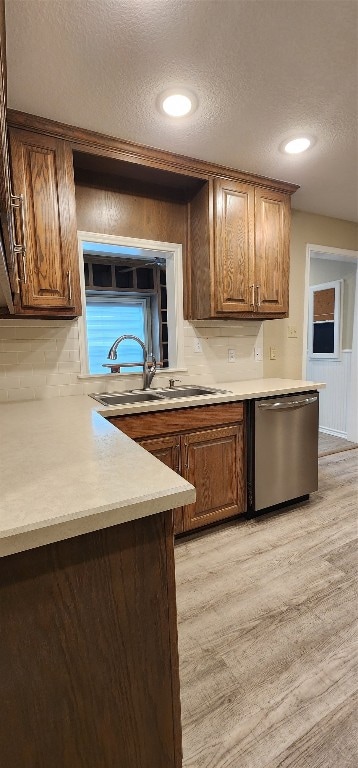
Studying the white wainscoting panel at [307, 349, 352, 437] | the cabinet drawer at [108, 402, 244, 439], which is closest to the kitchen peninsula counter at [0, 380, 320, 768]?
the cabinet drawer at [108, 402, 244, 439]

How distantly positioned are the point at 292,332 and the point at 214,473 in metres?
1.72

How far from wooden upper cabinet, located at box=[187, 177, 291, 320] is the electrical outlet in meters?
0.59

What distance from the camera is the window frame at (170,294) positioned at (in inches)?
88.7

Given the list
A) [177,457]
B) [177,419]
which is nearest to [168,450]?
[177,457]

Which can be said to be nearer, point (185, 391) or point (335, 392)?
point (185, 391)

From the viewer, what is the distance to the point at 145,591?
2.39 feet

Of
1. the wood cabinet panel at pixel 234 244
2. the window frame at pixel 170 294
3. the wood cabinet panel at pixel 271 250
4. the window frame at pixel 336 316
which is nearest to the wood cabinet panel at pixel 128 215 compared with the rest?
the window frame at pixel 170 294

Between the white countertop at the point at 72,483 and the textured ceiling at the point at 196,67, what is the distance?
1.47 meters

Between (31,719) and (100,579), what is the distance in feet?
0.88

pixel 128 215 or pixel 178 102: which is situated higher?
pixel 178 102

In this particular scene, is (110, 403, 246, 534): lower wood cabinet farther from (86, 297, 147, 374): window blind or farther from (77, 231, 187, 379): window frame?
(86, 297, 147, 374): window blind

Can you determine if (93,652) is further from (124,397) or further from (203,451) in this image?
(124,397)

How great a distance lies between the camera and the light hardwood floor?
104 cm

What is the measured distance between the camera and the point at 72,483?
762 millimetres
